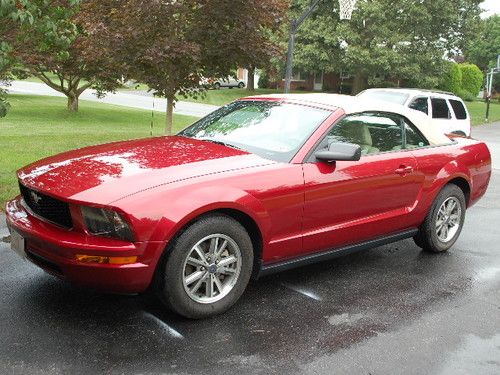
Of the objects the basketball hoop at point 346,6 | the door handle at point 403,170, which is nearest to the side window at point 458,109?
the basketball hoop at point 346,6

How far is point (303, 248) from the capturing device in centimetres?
430

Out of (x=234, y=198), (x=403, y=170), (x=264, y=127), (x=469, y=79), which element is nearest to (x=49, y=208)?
(x=234, y=198)

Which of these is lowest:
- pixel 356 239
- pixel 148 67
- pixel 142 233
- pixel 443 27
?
pixel 356 239

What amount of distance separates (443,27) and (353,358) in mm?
38043

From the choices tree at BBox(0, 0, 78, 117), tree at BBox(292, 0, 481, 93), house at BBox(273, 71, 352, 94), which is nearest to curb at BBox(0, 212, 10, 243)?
tree at BBox(0, 0, 78, 117)

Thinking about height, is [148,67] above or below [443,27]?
below

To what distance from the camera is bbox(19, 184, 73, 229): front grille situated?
11.9ft

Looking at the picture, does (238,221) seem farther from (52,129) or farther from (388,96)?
(52,129)

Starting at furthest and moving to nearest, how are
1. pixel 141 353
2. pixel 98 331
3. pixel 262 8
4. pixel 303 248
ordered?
1. pixel 262 8
2. pixel 303 248
3. pixel 98 331
4. pixel 141 353

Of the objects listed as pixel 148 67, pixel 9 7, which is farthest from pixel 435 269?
pixel 148 67

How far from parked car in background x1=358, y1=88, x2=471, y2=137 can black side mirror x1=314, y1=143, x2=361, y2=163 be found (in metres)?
8.56

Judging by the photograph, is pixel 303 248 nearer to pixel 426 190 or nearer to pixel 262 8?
Result: pixel 426 190

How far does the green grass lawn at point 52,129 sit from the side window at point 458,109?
8092 mm

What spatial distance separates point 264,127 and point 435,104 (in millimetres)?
9729
